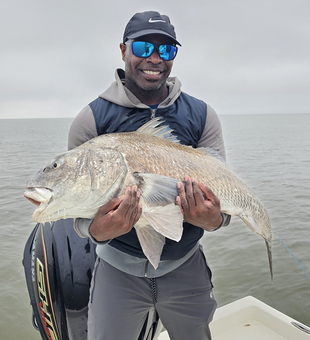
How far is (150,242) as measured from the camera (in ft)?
7.68

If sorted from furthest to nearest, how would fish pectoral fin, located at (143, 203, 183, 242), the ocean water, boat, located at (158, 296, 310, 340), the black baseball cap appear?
the ocean water, boat, located at (158, 296, 310, 340), the black baseball cap, fish pectoral fin, located at (143, 203, 183, 242)

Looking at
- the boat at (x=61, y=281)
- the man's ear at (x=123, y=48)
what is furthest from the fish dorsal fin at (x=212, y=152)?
the boat at (x=61, y=281)

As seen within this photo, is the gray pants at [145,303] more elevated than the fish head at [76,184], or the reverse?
the fish head at [76,184]

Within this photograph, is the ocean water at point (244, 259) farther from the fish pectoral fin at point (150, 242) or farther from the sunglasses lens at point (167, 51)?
the sunglasses lens at point (167, 51)

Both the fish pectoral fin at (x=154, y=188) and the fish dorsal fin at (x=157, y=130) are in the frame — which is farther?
the fish dorsal fin at (x=157, y=130)

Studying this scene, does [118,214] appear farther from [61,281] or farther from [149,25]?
[149,25]

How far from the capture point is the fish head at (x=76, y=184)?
2.05 m

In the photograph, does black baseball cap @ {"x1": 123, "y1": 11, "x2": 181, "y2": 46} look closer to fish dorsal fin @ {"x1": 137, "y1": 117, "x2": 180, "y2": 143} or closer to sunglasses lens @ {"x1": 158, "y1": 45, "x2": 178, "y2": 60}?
sunglasses lens @ {"x1": 158, "y1": 45, "x2": 178, "y2": 60}

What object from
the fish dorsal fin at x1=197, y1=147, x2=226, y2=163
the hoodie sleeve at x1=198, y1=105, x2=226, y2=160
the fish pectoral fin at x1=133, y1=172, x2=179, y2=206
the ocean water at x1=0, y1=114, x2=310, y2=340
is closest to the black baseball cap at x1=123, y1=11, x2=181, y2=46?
the hoodie sleeve at x1=198, y1=105, x2=226, y2=160

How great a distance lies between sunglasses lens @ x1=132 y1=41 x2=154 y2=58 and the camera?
261 centimetres

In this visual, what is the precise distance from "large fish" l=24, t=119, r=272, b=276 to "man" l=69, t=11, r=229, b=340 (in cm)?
15

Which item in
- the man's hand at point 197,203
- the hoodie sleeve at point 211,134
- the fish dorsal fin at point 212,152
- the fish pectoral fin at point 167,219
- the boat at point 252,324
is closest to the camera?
the fish pectoral fin at point 167,219

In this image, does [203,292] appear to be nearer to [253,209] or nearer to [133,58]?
[253,209]

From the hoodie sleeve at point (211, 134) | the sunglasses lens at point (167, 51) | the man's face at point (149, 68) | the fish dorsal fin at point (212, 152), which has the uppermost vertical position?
the sunglasses lens at point (167, 51)
